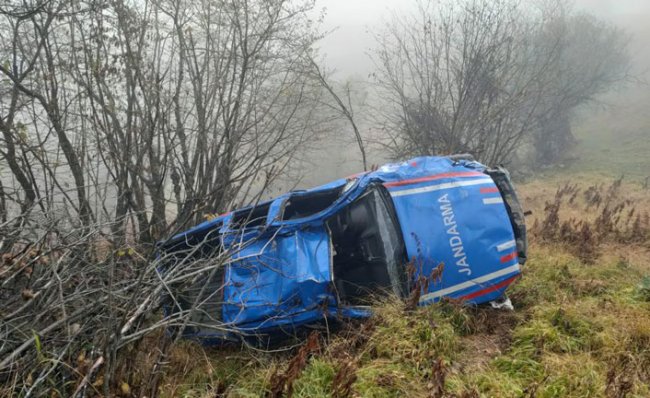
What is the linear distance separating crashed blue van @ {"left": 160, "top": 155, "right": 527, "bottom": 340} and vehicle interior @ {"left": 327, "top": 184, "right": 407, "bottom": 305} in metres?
0.01

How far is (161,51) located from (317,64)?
3338mm

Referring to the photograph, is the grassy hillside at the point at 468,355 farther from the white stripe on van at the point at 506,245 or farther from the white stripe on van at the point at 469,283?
the white stripe on van at the point at 506,245

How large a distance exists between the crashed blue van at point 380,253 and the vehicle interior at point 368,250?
0.4 inches

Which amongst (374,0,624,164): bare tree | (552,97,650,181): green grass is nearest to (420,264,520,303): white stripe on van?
(374,0,624,164): bare tree

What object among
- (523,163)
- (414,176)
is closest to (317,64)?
(414,176)

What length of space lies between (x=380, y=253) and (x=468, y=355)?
1110 millimetres

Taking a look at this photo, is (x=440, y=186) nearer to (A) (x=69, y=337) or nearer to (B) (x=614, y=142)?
(A) (x=69, y=337)

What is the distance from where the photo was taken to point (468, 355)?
315 cm

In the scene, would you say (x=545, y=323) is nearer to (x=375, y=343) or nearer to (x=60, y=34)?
(x=375, y=343)

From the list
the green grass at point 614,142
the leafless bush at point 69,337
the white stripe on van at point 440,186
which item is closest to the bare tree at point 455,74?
the white stripe on van at point 440,186

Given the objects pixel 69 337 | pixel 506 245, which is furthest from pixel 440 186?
pixel 69 337

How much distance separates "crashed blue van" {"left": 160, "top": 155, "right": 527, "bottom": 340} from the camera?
3.14m

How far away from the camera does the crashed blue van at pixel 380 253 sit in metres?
3.14

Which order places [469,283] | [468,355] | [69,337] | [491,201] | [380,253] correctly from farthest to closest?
[380,253]
[491,201]
[469,283]
[468,355]
[69,337]
